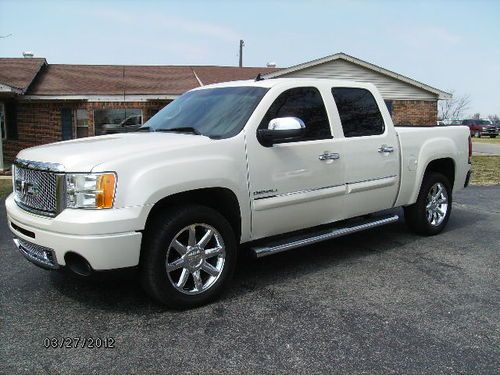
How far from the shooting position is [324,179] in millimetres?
4676

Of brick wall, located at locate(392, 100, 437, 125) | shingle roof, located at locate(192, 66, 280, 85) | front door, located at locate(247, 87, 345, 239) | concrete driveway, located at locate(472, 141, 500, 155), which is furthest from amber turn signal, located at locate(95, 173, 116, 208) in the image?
concrete driveway, located at locate(472, 141, 500, 155)

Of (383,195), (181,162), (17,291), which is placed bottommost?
(17,291)

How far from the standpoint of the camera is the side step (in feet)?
14.0

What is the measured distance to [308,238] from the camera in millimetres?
4625

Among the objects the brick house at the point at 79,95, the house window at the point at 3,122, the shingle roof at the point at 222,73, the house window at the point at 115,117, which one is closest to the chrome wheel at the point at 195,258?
the brick house at the point at 79,95

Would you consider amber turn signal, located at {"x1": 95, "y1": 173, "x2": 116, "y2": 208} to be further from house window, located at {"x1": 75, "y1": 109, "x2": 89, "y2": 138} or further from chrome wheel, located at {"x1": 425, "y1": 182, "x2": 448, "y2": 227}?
house window, located at {"x1": 75, "y1": 109, "x2": 89, "y2": 138}

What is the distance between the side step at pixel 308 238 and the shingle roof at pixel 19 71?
14.6 metres

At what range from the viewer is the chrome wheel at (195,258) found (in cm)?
380

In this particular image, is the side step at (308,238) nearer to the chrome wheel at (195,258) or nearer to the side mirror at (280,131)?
the chrome wheel at (195,258)

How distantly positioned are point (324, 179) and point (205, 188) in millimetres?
1336

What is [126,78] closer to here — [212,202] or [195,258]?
[212,202]

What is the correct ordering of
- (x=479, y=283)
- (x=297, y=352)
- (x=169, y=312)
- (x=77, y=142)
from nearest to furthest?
(x=297, y=352) → (x=169, y=312) → (x=77, y=142) → (x=479, y=283)

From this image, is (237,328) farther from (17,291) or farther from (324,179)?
(17,291)

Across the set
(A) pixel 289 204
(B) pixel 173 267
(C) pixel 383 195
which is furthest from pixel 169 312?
(C) pixel 383 195
